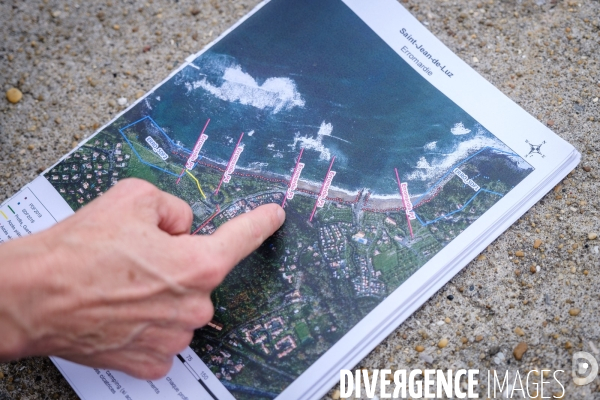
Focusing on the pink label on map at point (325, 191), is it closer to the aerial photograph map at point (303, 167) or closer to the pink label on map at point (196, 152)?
the aerial photograph map at point (303, 167)

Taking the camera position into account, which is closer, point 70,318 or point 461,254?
point 70,318

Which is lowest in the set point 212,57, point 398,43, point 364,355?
point 364,355

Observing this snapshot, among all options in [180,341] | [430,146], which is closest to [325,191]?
[430,146]

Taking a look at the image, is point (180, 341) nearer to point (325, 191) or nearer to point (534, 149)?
point (325, 191)

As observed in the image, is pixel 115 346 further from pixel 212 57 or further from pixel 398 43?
pixel 398 43

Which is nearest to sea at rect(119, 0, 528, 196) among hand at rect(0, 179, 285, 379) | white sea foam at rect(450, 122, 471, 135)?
white sea foam at rect(450, 122, 471, 135)

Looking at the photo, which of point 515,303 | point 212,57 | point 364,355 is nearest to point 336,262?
→ point 364,355
